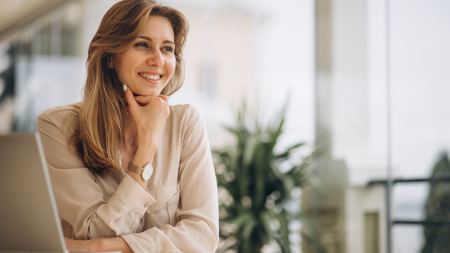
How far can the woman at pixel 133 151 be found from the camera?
1.93m

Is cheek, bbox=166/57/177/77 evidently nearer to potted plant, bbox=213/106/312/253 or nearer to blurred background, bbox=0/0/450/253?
blurred background, bbox=0/0/450/253

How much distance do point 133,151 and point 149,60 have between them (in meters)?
0.29

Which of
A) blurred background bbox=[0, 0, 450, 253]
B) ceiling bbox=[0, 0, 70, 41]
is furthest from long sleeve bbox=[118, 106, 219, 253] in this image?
ceiling bbox=[0, 0, 70, 41]

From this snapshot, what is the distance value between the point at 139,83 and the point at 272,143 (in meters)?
2.69

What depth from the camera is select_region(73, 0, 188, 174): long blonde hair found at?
2.04 m

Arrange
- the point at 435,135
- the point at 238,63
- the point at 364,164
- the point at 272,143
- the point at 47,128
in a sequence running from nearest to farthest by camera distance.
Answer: the point at 47,128 < the point at 435,135 < the point at 364,164 < the point at 272,143 < the point at 238,63

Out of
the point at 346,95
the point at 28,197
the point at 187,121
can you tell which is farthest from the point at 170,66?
the point at 346,95

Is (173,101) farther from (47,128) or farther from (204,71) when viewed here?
(47,128)

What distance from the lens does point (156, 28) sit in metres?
2.14

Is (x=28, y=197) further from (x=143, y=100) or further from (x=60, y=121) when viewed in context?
(x=143, y=100)

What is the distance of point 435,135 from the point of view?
12.5 ft

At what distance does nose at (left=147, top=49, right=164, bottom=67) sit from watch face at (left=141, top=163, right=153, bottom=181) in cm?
34

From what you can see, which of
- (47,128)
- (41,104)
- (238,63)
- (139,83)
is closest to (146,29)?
(139,83)

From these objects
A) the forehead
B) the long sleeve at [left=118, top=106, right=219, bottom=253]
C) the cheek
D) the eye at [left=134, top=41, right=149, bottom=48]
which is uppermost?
the forehead
